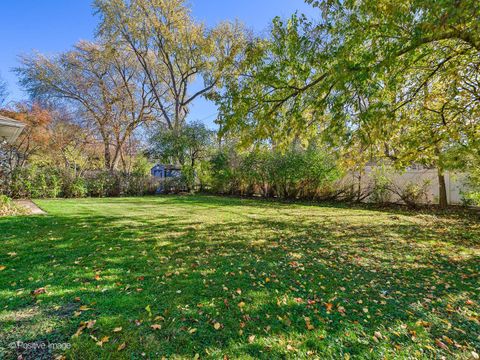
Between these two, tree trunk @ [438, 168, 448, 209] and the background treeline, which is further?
tree trunk @ [438, 168, 448, 209]

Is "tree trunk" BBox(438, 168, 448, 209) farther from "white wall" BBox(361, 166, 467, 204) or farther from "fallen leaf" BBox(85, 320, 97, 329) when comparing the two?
"fallen leaf" BBox(85, 320, 97, 329)

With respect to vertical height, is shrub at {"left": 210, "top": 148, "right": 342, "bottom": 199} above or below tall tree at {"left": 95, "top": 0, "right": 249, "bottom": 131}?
below

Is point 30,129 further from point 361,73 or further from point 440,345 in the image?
point 440,345

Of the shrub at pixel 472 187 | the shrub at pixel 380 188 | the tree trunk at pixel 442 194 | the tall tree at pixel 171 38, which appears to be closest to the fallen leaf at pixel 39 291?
the shrub at pixel 472 187

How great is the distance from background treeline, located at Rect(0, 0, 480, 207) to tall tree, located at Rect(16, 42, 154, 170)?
0.09m

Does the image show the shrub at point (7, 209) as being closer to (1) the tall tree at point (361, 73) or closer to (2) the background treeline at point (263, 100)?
(2) the background treeline at point (263, 100)

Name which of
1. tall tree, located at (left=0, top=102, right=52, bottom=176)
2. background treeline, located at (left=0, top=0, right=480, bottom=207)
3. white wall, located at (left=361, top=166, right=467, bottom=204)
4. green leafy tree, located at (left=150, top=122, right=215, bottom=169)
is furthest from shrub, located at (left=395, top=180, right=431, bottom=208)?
tall tree, located at (left=0, top=102, right=52, bottom=176)

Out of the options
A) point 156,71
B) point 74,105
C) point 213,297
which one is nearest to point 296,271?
point 213,297

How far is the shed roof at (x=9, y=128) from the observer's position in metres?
6.75

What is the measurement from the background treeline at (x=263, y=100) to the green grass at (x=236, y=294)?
2.44 meters

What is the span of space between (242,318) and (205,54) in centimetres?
1730

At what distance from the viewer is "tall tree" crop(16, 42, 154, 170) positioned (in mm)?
16469

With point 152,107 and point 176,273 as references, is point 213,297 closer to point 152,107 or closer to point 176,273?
point 176,273

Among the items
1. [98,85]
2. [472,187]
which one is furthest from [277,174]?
[98,85]
